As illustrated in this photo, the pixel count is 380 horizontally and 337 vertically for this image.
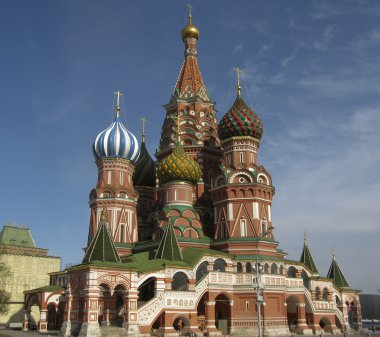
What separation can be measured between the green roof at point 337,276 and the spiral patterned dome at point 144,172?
19.2 meters

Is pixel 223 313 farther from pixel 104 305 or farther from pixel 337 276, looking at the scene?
pixel 337 276

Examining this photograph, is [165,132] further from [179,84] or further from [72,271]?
[72,271]

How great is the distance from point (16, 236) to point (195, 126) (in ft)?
99.7

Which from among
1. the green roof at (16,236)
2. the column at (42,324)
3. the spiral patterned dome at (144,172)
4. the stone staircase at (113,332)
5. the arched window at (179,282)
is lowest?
the stone staircase at (113,332)

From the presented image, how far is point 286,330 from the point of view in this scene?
34.1 metres

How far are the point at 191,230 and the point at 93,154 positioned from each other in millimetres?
11849

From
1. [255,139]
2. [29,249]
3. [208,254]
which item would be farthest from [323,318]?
[29,249]

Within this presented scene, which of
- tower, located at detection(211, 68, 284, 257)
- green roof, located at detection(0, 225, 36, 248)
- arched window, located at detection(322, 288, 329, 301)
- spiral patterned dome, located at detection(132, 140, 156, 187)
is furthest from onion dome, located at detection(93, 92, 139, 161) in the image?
green roof, located at detection(0, 225, 36, 248)

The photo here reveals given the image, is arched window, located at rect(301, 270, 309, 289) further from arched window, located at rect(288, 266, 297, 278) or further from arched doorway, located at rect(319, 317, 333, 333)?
arched doorway, located at rect(319, 317, 333, 333)

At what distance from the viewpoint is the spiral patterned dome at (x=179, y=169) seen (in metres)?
39.8

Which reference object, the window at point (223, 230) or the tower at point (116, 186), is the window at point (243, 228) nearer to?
the window at point (223, 230)

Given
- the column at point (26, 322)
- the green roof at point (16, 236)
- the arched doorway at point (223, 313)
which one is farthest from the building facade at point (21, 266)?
the arched doorway at point (223, 313)

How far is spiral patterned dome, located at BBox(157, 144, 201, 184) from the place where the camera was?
39.8 meters

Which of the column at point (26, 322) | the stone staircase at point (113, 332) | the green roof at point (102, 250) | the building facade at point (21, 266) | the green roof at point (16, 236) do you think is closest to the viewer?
the stone staircase at point (113, 332)
